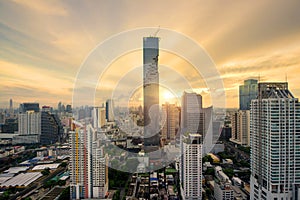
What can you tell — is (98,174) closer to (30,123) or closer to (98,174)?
(98,174)

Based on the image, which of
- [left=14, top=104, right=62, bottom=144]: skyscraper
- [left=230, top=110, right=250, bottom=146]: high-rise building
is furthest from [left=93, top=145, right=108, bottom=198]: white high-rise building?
[left=230, top=110, right=250, bottom=146]: high-rise building

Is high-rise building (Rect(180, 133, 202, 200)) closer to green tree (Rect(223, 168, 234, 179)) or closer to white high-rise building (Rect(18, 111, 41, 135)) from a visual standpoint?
green tree (Rect(223, 168, 234, 179))

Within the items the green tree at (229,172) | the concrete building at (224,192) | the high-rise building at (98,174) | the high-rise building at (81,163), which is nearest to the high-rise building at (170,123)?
the green tree at (229,172)

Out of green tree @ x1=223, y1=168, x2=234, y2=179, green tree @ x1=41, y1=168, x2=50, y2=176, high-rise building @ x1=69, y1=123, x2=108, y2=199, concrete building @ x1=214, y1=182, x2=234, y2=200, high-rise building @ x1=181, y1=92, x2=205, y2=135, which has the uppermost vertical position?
high-rise building @ x1=181, y1=92, x2=205, y2=135

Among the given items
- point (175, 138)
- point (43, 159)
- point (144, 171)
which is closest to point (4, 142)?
point (43, 159)

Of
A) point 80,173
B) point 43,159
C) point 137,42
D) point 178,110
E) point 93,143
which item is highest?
point 137,42


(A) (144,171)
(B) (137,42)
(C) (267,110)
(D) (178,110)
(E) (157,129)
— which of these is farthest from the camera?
(D) (178,110)

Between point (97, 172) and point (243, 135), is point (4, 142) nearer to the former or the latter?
point (97, 172)
